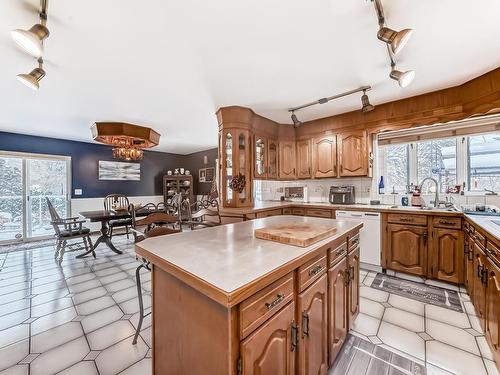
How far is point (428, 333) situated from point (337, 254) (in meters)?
1.25

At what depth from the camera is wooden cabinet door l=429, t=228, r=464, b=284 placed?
2.44 metres

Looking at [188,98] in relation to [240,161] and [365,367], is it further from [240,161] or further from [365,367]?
[365,367]

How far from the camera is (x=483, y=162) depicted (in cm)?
280

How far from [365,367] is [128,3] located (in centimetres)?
283

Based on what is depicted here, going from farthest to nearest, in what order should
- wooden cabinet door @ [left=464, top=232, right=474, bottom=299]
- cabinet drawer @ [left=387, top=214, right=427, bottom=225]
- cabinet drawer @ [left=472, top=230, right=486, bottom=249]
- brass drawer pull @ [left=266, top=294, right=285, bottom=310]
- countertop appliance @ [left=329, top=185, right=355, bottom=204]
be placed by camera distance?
countertop appliance @ [left=329, top=185, right=355, bottom=204], cabinet drawer @ [left=387, top=214, right=427, bottom=225], wooden cabinet door @ [left=464, top=232, right=474, bottom=299], cabinet drawer @ [left=472, top=230, right=486, bottom=249], brass drawer pull @ [left=266, top=294, right=285, bottom=310]

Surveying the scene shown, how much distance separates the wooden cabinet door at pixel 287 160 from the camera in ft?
13.3

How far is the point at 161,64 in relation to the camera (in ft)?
6.89

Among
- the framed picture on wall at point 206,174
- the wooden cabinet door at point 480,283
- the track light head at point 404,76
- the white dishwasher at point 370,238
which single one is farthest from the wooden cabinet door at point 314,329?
the framed picture on wall at point 206,174

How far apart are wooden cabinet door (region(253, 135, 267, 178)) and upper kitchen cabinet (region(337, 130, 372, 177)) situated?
123cm

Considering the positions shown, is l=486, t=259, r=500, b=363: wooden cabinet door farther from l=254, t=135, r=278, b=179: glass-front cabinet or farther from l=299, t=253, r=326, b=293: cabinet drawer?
l=254, t=135, r=278, b=179: glass-front cabinet

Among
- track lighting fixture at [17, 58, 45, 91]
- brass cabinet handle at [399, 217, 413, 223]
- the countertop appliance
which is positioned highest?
track lighting fixture at [17, 58, 45, 91]

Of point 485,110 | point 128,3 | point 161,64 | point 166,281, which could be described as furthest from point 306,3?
point 485,110

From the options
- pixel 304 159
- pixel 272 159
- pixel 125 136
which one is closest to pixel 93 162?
pixel 125 136

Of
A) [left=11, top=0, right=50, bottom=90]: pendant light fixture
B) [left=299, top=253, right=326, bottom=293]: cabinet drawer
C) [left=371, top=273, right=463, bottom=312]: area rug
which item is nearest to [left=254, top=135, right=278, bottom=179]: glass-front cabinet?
[left=371, top=273, right=463, bottom=312]: area rug
